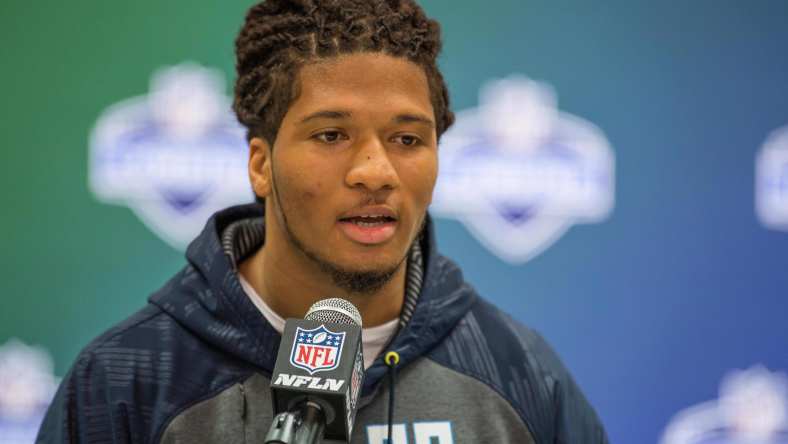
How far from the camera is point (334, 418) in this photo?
886 millimetres

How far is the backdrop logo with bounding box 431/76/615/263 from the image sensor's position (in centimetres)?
206

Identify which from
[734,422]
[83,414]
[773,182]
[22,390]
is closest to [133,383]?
[83,414]

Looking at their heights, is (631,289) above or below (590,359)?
above

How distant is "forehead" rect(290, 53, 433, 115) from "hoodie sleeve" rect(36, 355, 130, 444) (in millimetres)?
447

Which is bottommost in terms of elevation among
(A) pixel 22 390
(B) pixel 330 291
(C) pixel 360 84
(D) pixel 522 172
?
(A) pixel 22 390

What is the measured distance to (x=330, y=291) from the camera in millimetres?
1335

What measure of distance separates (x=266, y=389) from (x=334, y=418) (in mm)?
417

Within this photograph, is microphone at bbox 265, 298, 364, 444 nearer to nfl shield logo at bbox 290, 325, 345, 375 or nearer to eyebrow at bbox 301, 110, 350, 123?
nfl shield logo at bbox 290, 325, 345, 375

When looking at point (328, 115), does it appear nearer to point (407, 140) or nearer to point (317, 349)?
point (407, 140)

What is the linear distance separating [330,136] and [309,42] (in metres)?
0.14

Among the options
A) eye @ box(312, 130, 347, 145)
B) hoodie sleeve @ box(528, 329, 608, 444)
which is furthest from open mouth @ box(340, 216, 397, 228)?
hoodie sleeve @ box(528, 329, 608, 444)

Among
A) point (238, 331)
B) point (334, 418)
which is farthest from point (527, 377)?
point (334, 418)

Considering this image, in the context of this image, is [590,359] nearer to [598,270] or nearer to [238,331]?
[598,270]

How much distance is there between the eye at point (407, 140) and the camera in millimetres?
1276
